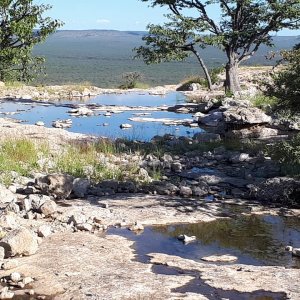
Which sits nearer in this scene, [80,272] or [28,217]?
[80,272]

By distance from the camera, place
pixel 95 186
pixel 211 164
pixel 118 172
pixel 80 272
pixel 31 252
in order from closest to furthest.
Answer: pixel 80 272
pixel 31 252
pixel 95 186
pixel 118 172
pixel 211 164

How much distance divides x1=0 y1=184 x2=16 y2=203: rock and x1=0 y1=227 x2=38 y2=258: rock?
2828 millimetres

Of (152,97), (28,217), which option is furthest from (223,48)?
(28,217)

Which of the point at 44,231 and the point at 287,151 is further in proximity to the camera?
the point at 287,151

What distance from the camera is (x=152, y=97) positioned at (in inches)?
1622

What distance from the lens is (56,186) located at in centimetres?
1262

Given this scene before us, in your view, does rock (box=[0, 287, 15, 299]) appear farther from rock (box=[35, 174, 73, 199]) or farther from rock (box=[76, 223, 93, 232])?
rock (box=[35, 174, 73, 199])

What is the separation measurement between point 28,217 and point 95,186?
123 inches

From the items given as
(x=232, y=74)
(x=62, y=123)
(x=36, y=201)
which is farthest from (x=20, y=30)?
(x=232, y=74)

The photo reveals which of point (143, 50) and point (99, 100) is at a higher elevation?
point (143, 50)

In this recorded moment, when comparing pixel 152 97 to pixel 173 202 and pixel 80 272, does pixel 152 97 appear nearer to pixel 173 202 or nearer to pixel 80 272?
pixel 173 202

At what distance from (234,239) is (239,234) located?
33 centimetres

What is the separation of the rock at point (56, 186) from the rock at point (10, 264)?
161 inches

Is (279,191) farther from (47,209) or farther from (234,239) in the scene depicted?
(47,209)
